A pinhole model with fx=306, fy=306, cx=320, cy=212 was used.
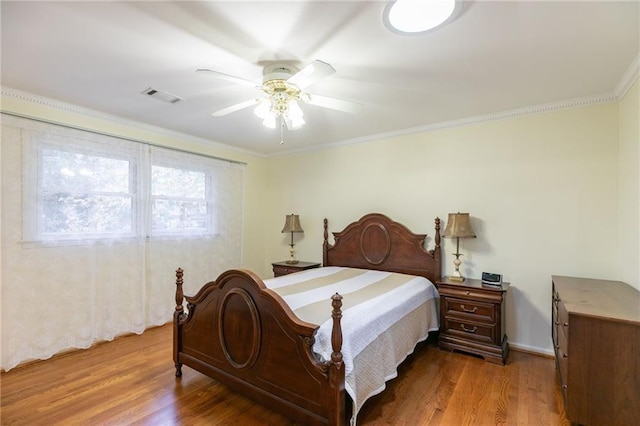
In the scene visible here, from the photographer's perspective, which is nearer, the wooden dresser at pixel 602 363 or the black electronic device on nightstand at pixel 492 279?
the wooden dresser at pixel 602 363

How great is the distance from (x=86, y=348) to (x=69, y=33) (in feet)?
9.30

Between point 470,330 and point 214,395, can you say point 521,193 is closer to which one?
point 470,330

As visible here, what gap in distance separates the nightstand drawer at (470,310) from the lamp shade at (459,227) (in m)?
0.64

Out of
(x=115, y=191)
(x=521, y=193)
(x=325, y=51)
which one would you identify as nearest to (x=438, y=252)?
(x=521, y=193)

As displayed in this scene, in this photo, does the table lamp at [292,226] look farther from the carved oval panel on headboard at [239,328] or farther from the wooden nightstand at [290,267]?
the carved oval panel on headboard at [239,328]

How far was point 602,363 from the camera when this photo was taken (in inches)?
67.6

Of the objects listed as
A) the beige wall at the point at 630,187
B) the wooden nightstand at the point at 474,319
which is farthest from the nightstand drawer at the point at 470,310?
the beige wall at the point at 630,187

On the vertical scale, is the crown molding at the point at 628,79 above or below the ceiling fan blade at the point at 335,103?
above

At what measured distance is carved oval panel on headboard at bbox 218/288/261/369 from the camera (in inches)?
80.9

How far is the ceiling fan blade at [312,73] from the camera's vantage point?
5.79 feet

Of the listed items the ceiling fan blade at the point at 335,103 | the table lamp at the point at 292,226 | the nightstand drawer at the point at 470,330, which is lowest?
the nightstand drawer at the point at 470,330

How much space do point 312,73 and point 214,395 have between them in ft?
7.75

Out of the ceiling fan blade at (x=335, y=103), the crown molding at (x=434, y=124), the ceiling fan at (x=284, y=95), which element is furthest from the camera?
the crown molding at (x=434, y=124)

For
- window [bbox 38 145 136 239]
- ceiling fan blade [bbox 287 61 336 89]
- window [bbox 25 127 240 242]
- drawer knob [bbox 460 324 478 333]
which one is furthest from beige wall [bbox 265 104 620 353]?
window [bbox 38 145 136 239]
